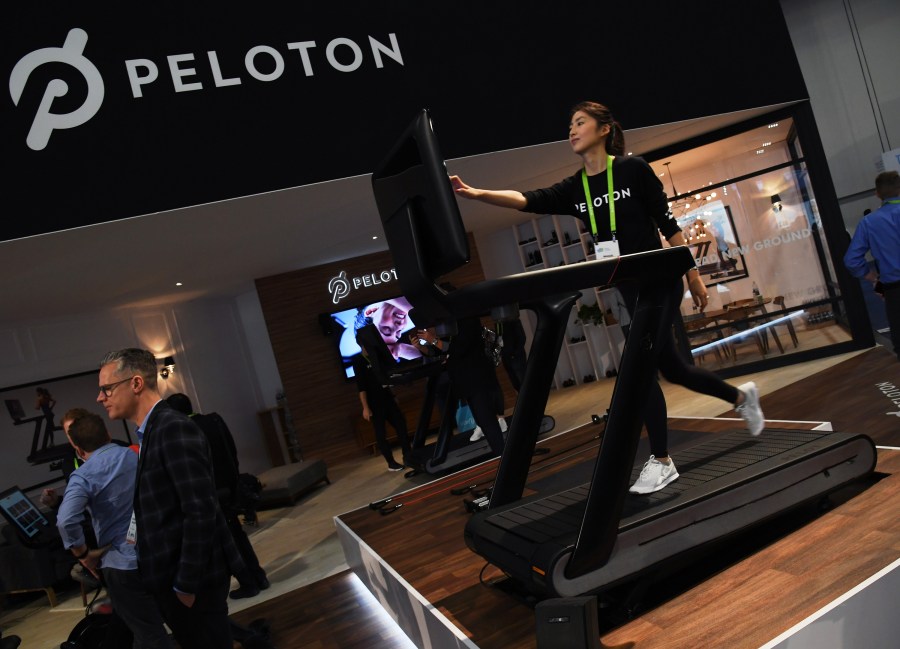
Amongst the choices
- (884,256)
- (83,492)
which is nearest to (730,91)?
(884,256)

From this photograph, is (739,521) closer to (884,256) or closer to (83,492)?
(83,492)

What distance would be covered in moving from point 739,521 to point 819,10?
405 inches

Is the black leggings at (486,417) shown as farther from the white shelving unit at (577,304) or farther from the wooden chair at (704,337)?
the white shelving unit at (577,304)

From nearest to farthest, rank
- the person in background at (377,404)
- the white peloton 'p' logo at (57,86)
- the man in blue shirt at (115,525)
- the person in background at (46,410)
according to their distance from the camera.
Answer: the man in blue shirt at (115,525)
the white peloton 'p' logo at (57,86)
the person in background at (377,404)
the person in background at (46,410)

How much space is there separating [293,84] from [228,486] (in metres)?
2.87

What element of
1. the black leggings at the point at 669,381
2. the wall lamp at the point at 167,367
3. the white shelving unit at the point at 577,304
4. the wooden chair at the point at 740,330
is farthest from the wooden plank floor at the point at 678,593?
the white shelving unit at the point at 577,304

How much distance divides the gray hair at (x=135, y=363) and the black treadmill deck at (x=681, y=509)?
1.39 meters

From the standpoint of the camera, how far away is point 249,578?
4375 millimetres

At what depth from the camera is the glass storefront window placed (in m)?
7.20

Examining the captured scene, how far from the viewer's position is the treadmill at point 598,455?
1992mm

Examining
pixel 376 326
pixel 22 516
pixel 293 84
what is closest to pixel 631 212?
pixel 293 84

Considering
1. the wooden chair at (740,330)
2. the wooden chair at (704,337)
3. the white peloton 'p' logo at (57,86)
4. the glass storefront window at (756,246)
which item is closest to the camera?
the white peloton 'p' logo at (57,86)

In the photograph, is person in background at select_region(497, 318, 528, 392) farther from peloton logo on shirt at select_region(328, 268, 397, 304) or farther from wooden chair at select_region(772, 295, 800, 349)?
peloton logo on shirt at select_region(328, 268, 397, 304)

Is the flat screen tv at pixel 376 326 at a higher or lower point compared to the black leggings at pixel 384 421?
higher
